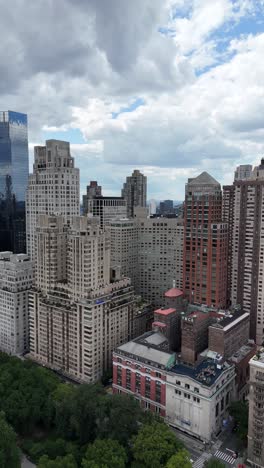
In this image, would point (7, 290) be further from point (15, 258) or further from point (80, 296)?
point (80, 296)

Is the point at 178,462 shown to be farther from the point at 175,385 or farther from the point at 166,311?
the point at 166,311

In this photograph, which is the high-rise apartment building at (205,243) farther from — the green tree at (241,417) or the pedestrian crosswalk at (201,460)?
the pedestrian crosswalk at (201,460)

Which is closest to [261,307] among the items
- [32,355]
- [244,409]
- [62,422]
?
[244,409]

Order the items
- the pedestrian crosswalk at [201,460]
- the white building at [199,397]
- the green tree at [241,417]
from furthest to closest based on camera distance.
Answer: the white building at [199,397] → the green tree at [241,417] → the pedestrian crosswalk at [201,460]

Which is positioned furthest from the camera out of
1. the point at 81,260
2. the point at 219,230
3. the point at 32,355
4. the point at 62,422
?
the point at 32,355

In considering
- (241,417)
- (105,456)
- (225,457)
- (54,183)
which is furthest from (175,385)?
(54,183)

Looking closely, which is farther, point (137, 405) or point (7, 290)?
point (7, 290)

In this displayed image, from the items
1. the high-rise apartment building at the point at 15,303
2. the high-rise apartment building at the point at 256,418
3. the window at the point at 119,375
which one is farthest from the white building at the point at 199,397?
the high-rise apartment building at the point at 15,303
